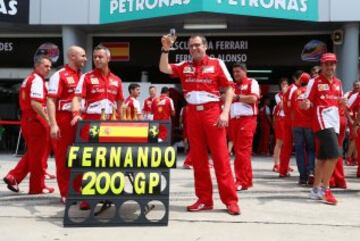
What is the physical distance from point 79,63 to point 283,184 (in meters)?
3.84

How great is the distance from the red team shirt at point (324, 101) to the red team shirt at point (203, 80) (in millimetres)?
1364

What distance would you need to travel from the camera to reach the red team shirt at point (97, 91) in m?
6.34

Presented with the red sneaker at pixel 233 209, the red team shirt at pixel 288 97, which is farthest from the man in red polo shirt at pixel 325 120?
the red team shirt at pixel 288 97

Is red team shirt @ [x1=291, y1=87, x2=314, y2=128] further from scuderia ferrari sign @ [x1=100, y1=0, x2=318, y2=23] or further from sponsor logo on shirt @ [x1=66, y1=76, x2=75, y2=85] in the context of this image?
scuderia ferrari sign @ [x1=100, y1=0, x2=318, y2=23]

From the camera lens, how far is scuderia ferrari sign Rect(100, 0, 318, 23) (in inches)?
514

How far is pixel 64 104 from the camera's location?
21.6 ft

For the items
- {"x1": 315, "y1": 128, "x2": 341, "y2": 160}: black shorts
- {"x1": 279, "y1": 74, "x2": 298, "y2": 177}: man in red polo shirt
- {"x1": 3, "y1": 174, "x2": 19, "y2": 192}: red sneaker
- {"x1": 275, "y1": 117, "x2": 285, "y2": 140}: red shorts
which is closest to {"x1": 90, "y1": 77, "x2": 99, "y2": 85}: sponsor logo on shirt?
{"x1": 3, "y1": 174, "x2": 19, "y2": 192}: red sneaker

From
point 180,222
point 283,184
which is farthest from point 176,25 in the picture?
point 180,222

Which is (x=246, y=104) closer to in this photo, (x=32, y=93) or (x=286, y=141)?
(x=286, y=141)

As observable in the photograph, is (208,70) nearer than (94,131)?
No

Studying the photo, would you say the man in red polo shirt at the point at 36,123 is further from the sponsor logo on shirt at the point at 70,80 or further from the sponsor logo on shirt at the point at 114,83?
the sponsor logo on shirt at the point at 114,83

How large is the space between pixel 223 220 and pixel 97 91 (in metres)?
2.12

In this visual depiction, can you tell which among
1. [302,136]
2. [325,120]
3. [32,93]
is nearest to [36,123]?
[32,93]

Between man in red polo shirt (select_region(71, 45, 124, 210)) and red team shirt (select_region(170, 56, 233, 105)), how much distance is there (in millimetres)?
823
